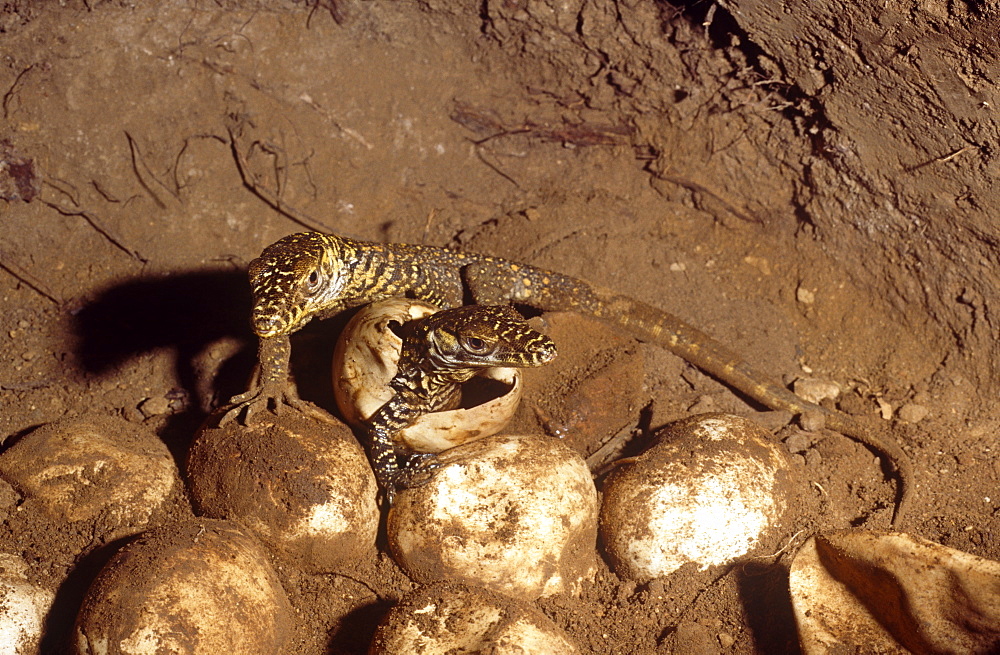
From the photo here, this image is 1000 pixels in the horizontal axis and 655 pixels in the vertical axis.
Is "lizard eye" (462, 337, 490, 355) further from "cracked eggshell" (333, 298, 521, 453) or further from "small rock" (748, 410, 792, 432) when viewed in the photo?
"small rock" (748, 410, 792, 432)

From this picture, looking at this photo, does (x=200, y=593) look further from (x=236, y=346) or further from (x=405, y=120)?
(x=405, y=120)

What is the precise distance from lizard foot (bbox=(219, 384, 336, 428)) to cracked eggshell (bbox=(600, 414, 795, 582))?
157 cm

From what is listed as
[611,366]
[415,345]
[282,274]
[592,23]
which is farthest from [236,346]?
[592,23]

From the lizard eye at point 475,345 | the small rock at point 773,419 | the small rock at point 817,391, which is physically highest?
the lizard eye at point 475,345

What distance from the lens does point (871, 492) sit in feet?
13.0

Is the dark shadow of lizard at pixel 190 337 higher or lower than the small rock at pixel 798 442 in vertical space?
lower

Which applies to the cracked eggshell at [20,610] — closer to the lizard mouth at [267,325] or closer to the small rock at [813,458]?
the lizard mouth at [267,325]

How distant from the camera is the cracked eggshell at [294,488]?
323cm

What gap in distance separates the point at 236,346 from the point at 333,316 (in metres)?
0.67

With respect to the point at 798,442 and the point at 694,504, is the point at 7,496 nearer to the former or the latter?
the point at 694,504

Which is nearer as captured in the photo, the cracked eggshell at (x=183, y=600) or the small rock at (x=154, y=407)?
the cracked eggshell at (x=183, y=600)

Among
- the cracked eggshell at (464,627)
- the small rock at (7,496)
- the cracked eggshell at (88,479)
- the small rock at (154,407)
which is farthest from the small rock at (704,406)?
the small rock at (7,496)

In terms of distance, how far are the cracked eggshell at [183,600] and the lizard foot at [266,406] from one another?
60 centimetres

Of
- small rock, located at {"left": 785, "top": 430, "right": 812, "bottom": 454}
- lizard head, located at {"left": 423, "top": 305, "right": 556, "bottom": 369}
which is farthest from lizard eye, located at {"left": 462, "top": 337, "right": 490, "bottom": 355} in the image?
small rock, located at {"left": 785, "top": 430, "right": 812, "bottom": 454}
